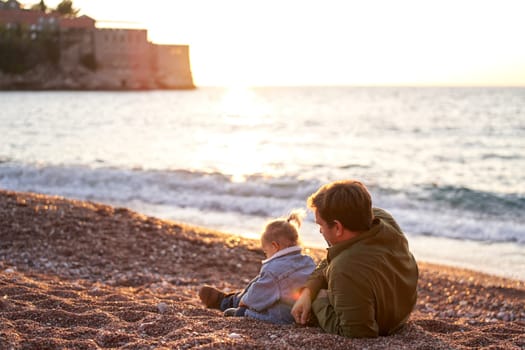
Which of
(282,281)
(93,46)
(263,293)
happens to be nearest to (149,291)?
(263,293)

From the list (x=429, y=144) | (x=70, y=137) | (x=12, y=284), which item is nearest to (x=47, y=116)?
(x=70, y=137)

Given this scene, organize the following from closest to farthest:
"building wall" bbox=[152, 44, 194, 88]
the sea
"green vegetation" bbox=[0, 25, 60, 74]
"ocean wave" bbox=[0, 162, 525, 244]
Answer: the sea → "ocean wave" bbox=[0, 162, 525, 244] → "green vegetation" bbox=[0, 25, 60, 74] → "building wall" bbox=[152, 44, 194, 88]

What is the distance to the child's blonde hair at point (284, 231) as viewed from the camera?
12.8 ft

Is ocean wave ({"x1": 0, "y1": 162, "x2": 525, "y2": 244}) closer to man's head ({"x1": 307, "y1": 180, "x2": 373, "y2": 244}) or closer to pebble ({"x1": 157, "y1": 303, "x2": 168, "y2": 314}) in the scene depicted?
pebble ({"x1": 157, "y1": 303, "x2": 168, "y2": 314})

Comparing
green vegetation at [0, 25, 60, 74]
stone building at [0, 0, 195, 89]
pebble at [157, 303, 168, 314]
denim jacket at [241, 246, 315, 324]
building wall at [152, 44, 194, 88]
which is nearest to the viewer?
denim jacket at [241, 246, 315, 324]

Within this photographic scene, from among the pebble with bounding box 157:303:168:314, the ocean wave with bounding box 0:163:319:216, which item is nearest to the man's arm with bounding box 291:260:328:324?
the pebble with bounding box 157:303:168:314

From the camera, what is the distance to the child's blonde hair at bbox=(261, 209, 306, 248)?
3.91 metres

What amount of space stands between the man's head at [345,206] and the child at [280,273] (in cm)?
56

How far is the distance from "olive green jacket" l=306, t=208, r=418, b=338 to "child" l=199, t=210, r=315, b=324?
12.8 inches

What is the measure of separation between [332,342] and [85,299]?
6.78 ft

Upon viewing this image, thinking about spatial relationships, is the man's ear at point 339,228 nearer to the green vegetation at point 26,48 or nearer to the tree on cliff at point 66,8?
the green vegetation at point 26,48

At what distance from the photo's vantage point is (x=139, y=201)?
12.8 m

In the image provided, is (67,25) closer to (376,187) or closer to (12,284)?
(376,187)

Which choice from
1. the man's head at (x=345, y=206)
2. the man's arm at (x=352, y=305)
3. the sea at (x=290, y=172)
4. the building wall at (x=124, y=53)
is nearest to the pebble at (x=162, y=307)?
the man's arm at (x=352, y=305)
